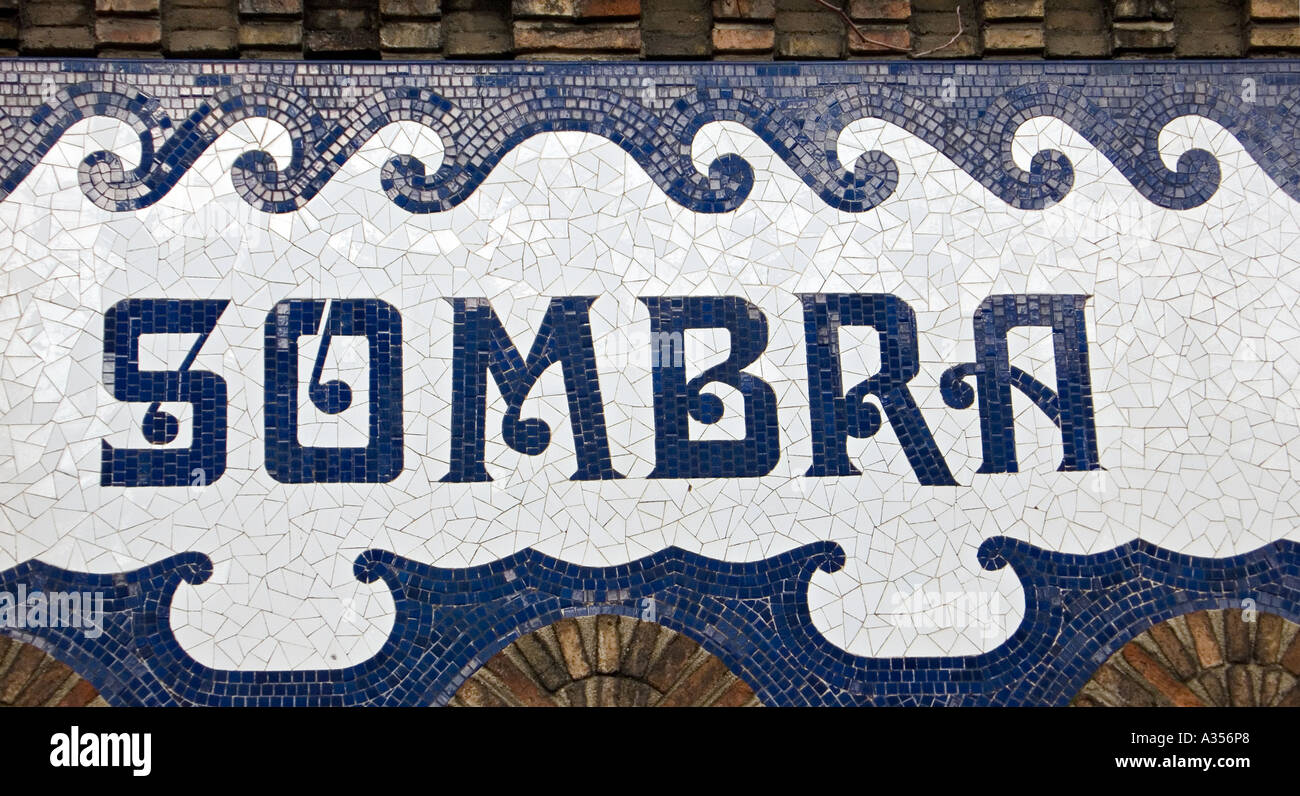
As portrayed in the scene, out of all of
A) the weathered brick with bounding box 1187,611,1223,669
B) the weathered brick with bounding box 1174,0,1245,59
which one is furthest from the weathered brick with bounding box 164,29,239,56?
the weathered brick with bounding box 1187,611,1223,669

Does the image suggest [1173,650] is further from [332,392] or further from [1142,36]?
[332,392]

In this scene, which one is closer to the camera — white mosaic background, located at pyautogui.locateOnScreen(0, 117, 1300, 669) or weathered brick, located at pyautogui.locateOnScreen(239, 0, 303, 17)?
white mosaic background, located at pyautogui.locateOnScreen(0, 117, 1300, 669)

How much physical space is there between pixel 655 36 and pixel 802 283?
1508 millimetres

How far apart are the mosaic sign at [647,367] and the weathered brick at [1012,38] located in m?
0.14

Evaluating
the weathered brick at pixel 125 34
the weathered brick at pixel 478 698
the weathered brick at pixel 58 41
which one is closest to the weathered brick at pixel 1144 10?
the weathered brick at pixel 478 698

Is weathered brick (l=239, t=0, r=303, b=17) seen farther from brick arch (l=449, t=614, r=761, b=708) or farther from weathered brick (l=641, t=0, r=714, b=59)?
brick arch (l=449, t=614, r=761, b=708)

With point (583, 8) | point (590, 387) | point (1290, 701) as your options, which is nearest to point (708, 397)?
point (590, 387)

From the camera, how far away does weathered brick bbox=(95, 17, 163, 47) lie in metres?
5.93

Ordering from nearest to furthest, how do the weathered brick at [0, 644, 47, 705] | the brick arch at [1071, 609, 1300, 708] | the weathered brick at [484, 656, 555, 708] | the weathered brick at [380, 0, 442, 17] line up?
the weathered brick at [0, 644, 47, 705], the weathered brick at [484, 656, 555, 708], the brick arch at [1071, 609, 1300, 708], the weathered brick at [380, 0, 442, 17]

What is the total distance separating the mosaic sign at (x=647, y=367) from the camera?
5672 millimetres

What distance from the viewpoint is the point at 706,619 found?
5711 mm

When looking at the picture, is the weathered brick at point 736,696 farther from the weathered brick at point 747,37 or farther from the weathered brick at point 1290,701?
the weathered brick at point 747,37

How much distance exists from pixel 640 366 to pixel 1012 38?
8.63 feet

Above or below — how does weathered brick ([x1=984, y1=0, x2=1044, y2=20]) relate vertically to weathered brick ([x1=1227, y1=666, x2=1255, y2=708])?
above
